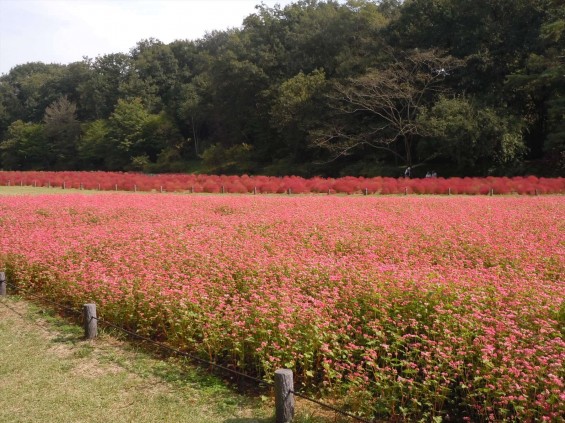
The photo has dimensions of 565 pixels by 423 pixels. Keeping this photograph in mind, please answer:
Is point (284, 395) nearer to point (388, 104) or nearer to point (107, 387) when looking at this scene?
point (107, 387)

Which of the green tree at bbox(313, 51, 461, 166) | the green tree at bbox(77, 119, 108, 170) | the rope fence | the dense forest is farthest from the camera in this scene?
the green tree at bbox(77, 119, 108, 170)

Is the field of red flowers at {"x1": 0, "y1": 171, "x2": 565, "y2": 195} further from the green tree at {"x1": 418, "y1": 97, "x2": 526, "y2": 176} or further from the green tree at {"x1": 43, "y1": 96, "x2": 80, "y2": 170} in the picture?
the green tree at {"x1": 43, "y1": 96, "x2": 80, "y2": 170}

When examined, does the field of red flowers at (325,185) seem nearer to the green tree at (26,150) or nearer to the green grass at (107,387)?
the green grass at (107,387)

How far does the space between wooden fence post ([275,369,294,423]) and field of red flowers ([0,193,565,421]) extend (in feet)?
1.58

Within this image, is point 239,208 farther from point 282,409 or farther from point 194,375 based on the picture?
point 282,409

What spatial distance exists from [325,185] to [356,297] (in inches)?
845

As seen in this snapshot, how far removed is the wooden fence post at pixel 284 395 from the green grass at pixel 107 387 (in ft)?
0.64

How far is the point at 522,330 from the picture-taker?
4.41 m

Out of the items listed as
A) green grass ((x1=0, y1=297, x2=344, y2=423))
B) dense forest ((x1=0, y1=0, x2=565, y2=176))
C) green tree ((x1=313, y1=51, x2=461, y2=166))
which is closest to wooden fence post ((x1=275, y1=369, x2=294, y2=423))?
green grass ((x1=0, y1=297, x2=344, y2=423))

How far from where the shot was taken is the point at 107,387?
522 centimetres

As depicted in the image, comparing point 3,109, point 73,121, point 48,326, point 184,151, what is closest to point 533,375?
point 48,326

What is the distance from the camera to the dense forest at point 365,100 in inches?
1204

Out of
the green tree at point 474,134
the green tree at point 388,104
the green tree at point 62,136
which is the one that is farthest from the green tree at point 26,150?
the green tree at point 474,134

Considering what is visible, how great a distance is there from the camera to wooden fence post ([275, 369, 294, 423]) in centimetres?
414
